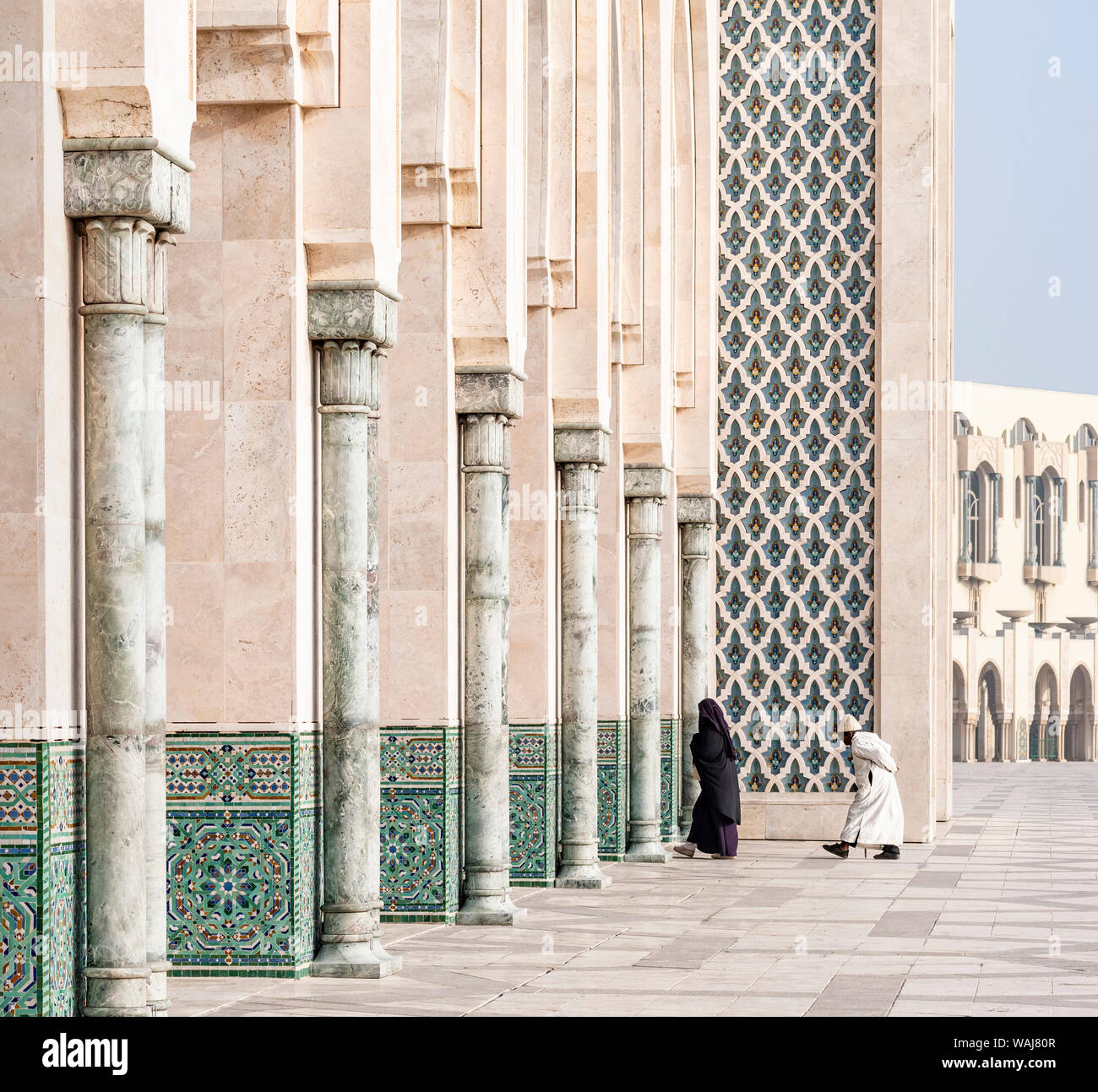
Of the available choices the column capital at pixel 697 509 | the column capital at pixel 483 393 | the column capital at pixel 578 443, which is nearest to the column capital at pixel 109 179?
the column capital at pixel 483 393

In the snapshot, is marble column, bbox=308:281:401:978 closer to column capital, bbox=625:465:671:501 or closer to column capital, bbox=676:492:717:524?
column capital, bbox=625:465:671:501

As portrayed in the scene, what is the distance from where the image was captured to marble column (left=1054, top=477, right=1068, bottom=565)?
50031mm

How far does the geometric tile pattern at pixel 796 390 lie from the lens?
14375 millimetres

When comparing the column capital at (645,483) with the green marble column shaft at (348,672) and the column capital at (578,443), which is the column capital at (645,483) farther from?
the green marble column shaft at (348,672)

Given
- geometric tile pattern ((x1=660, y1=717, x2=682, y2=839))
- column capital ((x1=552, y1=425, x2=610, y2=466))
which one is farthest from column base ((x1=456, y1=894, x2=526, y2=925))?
geometric tile pattern ((x1=660, y1=717, x2=682, y2=839))

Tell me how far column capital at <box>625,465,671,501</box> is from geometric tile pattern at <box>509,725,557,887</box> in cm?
291

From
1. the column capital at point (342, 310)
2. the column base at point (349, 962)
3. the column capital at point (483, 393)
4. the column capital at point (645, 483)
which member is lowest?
the column base at point (349, 962)

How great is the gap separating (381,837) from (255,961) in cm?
178

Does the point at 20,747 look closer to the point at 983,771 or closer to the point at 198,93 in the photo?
the point at 198,93

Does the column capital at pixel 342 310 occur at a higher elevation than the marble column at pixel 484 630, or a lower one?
higher

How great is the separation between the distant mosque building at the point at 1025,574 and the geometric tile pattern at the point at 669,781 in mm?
28353

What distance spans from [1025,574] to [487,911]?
1659 inches

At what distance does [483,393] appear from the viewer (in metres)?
9.00

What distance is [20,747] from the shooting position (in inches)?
→ 198
